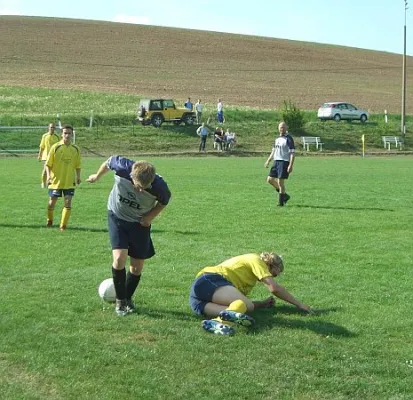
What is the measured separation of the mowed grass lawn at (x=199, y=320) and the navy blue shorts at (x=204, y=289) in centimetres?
18

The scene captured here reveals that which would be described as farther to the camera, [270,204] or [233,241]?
[270,204]

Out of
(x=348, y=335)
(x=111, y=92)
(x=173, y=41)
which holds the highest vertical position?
(x=173, y=41)

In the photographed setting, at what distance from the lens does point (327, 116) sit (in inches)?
2125

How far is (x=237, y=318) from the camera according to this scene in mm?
6562

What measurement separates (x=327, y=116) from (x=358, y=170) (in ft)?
83.0

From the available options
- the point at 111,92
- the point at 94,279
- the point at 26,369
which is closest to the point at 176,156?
the point at 111,92

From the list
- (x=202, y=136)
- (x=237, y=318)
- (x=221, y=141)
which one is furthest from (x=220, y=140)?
(x=237, y=318)

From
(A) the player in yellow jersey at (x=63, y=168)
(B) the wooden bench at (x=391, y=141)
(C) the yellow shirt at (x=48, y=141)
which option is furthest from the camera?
(B) the wooden bench at (x=391, y=141)

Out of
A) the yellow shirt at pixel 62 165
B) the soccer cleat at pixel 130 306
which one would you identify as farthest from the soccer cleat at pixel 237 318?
the yellow shirt at pixel 62 165

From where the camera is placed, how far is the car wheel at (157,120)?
156 feet

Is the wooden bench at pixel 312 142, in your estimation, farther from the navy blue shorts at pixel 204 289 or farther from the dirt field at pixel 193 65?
the navy blue shorts at pixel 204 289

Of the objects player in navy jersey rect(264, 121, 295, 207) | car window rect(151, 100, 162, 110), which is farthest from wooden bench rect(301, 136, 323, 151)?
player in navy jersey rect(264, 121, 295, 207)

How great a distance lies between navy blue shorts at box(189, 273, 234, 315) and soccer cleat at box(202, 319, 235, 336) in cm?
41

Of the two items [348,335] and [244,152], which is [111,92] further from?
[348,335]
